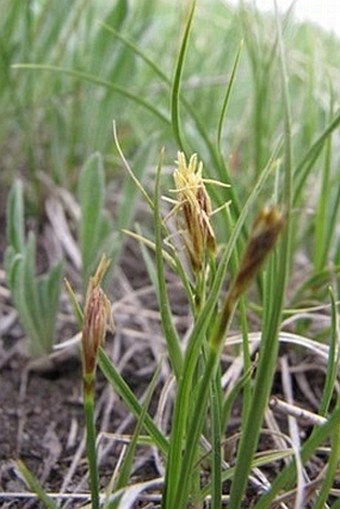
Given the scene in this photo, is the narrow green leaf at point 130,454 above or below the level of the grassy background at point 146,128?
below

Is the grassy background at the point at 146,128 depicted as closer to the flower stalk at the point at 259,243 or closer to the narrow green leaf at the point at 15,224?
the narrow green leaf at the point at 15,224

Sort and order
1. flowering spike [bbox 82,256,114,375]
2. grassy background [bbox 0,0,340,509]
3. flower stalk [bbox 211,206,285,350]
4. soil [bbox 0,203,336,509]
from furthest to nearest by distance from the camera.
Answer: grassy background [bbox 0,0,340,509], soil [bbox 0,203,336,509], flowering spike [bbox 82,256,114,375], flower stalk [bbox 211,206,285,350]

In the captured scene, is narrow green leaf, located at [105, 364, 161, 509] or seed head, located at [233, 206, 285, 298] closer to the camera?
seed head, located at [233, 206, 285, 298]

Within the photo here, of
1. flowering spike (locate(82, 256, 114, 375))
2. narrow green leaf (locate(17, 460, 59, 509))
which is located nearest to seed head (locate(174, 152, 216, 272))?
flowering spike (locate(82, 256, 114, 375))

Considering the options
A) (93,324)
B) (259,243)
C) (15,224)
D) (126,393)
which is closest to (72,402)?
(15,224)

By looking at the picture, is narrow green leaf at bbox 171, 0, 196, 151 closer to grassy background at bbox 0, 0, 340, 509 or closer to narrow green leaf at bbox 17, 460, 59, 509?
grassy background at bbox 0, 0, 340, 509

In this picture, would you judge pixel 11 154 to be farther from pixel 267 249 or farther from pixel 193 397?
pixel 267 249

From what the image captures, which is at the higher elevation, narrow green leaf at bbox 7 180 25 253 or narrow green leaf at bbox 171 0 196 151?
narrow green leaf at bbox 171 0 196 151

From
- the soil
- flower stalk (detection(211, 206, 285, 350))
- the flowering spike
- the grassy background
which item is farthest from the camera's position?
the grassy background

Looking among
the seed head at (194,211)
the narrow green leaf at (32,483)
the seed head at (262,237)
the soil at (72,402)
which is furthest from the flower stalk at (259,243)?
the soil at (72,402)

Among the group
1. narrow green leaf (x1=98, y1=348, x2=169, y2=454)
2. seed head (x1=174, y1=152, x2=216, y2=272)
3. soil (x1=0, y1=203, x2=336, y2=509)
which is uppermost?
seed head (x1=174, y1=152, x2=216, y2=272)

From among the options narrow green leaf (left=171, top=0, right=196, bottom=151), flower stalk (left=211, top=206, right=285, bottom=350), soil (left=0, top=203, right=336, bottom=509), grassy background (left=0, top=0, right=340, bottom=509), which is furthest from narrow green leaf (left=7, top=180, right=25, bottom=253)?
flower stalk (left=211, top=206, right=285, bottom=350)

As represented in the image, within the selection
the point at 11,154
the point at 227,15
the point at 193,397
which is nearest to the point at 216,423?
the point at 193,397
